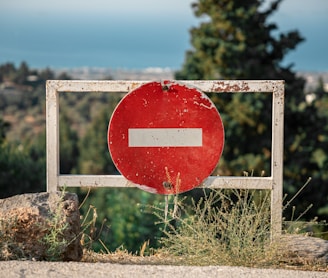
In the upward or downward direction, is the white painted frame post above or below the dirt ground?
above

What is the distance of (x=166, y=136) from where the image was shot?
639 centimetres

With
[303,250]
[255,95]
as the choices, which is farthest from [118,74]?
[303,250]

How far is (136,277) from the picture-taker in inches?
190

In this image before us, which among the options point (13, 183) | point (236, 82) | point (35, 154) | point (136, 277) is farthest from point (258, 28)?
point (136, 277)

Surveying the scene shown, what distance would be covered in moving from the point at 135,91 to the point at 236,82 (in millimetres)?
841

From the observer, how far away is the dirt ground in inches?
191

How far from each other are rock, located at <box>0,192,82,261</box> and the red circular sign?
93 cm

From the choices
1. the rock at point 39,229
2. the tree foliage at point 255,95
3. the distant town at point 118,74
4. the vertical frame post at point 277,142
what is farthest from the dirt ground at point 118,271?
the distant town at point 118,74

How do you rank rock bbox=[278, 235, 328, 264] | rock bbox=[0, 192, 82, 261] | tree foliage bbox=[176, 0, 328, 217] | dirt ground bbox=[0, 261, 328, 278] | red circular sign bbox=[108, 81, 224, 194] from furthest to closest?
tree foliage bbox=[176, 0, 328, 217] → red circular sign bbox=[108, 81, 224, 194] → rock bbox=[278, 235, 328, 264] → rock bbox=[0, 192, 82, 261] → dirt ground bbox=[0, 261, 328, 278]

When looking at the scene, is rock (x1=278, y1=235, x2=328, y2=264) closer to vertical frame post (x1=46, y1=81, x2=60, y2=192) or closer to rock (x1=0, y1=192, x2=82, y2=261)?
rock (x1=0, y1=192, x2=82, y2=261)

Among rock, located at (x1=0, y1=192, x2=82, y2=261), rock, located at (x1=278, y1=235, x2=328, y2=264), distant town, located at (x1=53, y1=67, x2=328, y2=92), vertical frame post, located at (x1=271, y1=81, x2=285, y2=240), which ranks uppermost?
distant town, located at (x1=53, y1=67, x2=328, y2=92)

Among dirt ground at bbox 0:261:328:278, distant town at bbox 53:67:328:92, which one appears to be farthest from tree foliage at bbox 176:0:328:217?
dirt ground at bbox 0:261:328:278

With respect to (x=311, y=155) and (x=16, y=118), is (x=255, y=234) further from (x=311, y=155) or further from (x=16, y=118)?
(x=16, y=118)

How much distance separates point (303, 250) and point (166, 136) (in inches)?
55.8
